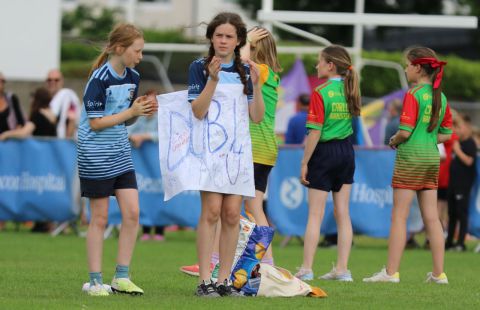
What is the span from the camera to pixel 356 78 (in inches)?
457

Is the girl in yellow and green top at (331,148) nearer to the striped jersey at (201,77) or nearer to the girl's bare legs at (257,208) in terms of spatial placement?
the girl's bare legs at (257,208)

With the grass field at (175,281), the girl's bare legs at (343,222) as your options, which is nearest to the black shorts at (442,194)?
the grass field at (175,281)

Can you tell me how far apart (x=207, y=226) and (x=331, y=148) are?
2.67 m

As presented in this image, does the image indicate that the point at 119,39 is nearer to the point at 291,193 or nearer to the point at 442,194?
the point at 291,193

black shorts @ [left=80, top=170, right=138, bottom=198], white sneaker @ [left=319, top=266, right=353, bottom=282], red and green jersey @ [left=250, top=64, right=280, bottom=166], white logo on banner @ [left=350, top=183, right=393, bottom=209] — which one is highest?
red and green jersey @ [left=250, top=64, right=280, bottom=166]

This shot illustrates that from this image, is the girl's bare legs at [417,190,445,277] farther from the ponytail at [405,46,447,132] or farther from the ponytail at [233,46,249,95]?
the ponytail at [233,46,249,95]

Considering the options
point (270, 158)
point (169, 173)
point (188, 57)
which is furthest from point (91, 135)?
point (188, 57)

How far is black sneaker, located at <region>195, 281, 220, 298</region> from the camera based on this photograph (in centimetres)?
922

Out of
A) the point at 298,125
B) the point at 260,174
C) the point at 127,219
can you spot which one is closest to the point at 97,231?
the point at 127,219

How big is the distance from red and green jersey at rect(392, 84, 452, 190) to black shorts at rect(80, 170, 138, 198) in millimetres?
2819

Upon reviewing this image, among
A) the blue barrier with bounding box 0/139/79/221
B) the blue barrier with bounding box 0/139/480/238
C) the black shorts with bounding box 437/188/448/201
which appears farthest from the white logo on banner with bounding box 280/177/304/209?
the blue barrier with bounding box 0/139/79/221

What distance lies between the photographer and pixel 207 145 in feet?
29.9

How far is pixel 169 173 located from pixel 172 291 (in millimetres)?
1138

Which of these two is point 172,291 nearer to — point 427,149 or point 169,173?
point 169,173
